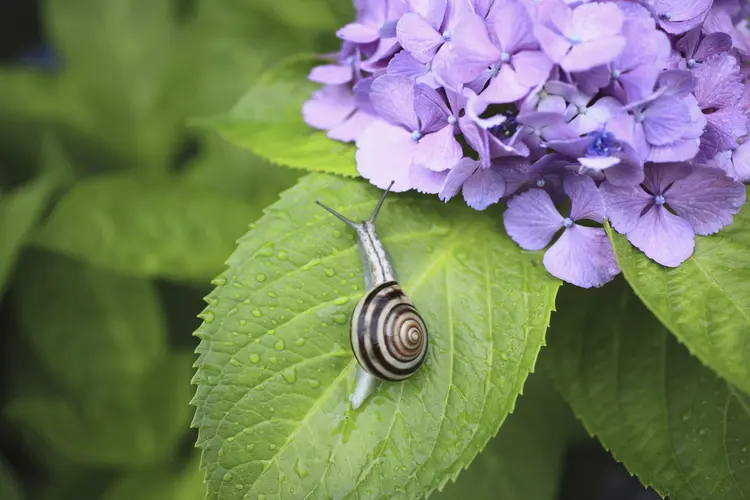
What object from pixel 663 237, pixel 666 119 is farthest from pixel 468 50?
pixel 663 237

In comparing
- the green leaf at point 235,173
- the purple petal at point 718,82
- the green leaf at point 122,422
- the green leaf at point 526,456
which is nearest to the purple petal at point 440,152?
the purple petal at point 718,82

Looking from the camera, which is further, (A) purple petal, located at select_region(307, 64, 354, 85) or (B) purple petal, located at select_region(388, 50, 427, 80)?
(A) purple petal, located at select_region(307, 64, 354, 85)

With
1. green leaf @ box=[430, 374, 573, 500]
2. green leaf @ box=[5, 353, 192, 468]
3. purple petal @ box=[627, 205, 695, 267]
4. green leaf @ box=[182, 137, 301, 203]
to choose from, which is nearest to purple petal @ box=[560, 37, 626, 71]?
purple petal @ box=[627, 205, 695, 267]

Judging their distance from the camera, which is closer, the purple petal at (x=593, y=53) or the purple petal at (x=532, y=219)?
the purple petal at (x=593, y=53)

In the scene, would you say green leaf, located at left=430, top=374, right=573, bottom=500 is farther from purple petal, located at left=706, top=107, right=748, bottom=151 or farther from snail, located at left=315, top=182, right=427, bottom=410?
purple petal, located at left=706, top=107, right=748, bottom=151

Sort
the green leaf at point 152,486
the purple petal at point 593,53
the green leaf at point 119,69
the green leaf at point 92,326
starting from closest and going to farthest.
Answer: the purple petal at point 593,53
the green leaf at point 152,486
the green leaf at point 92,326
the green leaf at point 119,69

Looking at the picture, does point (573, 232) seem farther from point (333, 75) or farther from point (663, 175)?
point (333, 75)

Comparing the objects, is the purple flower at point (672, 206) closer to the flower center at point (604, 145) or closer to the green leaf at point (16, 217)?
the flower center at point (604, 145)
